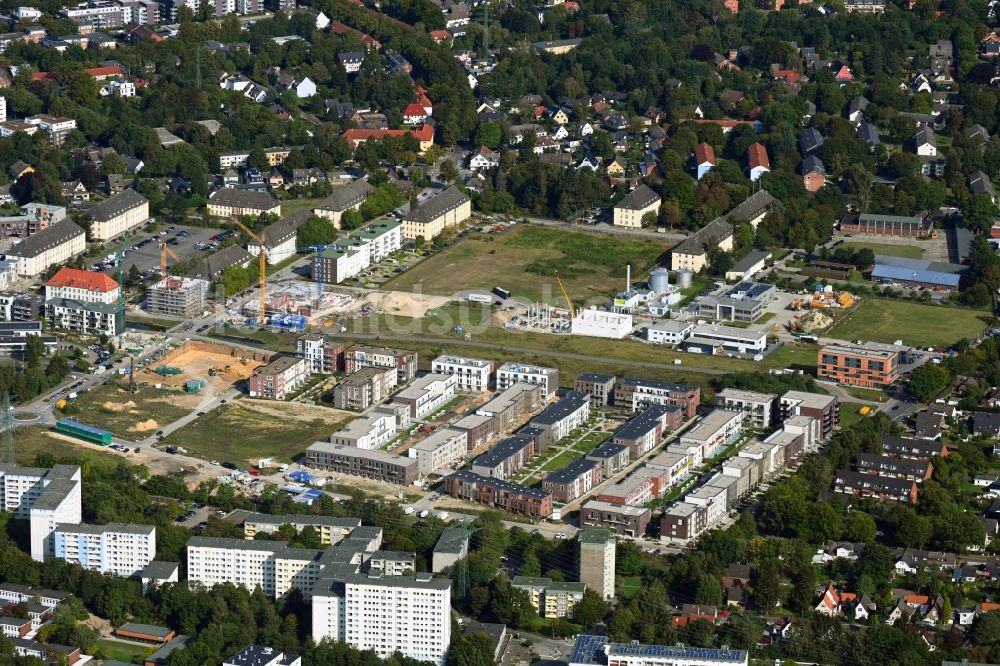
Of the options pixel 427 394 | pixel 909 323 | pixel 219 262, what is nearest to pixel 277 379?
pixel 427 394

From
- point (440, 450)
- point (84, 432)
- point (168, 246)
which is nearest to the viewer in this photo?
point (440, 450)

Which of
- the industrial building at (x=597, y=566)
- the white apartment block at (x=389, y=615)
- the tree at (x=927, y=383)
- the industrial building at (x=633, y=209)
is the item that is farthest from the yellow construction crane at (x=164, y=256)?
the white apartment block at (x=389, y=615)

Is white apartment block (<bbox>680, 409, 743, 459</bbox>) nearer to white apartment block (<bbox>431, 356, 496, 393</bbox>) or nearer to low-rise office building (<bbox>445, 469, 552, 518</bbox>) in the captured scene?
low-rise office building (<bbox>445, 469, 552, 518</bbox>)

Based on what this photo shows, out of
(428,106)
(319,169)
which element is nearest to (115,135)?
(319,169)

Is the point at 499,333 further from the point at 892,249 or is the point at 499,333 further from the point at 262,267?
the point at 892,249

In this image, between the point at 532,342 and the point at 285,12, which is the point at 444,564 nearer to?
the point at 532,342

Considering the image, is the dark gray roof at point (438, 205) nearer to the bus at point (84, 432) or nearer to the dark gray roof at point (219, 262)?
the dark gray roof at point (219, 262)
